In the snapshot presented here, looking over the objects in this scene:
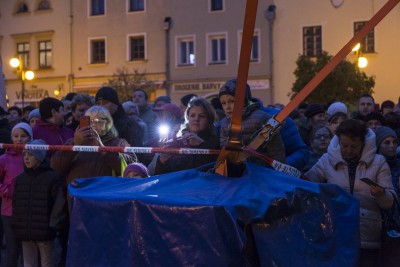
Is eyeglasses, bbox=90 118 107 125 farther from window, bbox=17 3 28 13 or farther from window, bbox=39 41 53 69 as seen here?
window, bbox=17 3 28 13

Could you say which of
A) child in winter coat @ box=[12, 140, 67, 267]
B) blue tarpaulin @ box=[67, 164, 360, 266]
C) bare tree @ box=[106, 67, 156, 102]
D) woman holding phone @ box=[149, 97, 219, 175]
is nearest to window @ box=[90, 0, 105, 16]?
bare tree @ box=[106, 67, 156, 102]

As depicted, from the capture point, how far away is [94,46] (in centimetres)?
3216

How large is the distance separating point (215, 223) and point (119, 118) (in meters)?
4.04

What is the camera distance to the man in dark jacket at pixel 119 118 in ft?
20.5

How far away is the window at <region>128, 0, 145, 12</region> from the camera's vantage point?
31.2m

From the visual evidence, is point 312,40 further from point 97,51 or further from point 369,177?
point 369,177

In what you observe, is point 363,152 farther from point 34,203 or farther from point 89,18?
point 89,18

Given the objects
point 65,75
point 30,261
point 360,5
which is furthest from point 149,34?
point 30,261

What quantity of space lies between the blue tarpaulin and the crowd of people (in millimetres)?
490

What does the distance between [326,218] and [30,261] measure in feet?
12.9

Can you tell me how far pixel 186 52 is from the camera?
3044 cm

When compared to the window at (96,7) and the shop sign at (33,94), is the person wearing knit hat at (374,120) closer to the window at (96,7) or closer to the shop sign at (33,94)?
the window at (96,7)

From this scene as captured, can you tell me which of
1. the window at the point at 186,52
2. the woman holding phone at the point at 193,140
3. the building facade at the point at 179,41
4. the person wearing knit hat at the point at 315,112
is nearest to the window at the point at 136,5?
the building facade at the point at 179,41

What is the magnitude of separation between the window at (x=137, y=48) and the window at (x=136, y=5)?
4.72 ft
